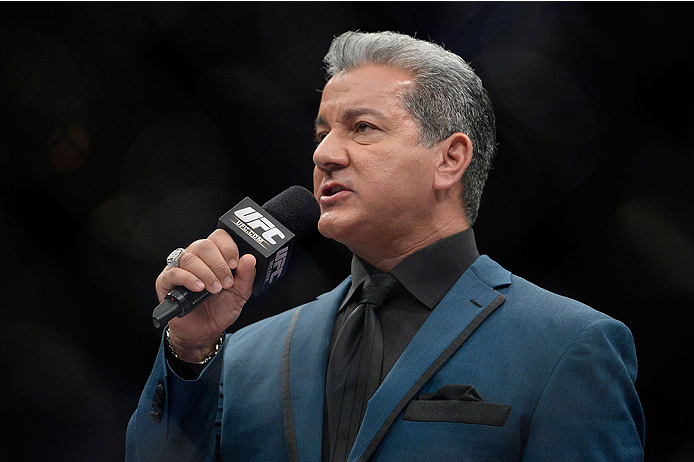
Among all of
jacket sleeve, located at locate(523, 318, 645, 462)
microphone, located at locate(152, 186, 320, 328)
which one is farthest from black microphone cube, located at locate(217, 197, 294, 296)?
jacket sleeve, located at locate(523, 318, 645, 462)

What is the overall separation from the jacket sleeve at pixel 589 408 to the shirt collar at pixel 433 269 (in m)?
0.34

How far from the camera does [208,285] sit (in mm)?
1345

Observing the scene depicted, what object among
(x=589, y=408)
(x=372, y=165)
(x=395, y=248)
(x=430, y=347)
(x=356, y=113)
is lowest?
(x=589, y=408)

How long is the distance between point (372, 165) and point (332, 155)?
0.10 meters

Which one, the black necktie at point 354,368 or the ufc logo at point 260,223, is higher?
the ufc logo at point 260,223

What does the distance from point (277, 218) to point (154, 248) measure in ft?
4.07

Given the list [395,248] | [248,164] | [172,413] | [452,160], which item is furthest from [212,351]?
[248,164]

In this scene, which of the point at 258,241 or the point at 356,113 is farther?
the point at 356,113

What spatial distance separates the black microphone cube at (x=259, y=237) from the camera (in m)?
1.43

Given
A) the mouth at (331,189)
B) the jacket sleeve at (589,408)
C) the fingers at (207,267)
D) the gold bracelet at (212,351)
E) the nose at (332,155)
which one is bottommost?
the jacket sleeve at (589,408)

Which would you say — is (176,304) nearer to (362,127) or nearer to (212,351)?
(212,351)

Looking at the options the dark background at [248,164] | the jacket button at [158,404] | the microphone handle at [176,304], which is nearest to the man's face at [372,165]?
the microphone handle at [176,304]

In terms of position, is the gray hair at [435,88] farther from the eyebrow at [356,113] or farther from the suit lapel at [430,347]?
the suit lapel at [430,347]

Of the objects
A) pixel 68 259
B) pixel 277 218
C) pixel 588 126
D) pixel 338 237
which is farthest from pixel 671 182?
pixel 68 259
